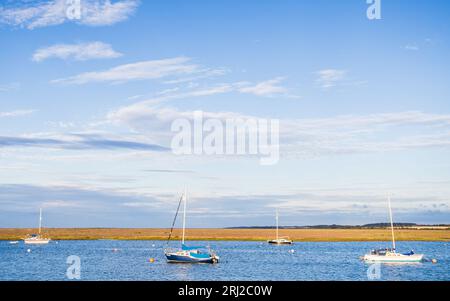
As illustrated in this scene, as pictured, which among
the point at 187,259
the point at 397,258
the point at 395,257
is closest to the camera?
the point at 187,259

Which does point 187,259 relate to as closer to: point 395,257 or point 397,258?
point 395,257

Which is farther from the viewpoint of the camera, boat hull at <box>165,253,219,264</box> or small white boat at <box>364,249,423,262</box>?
small white boat at <box>364,249,423,262</box>

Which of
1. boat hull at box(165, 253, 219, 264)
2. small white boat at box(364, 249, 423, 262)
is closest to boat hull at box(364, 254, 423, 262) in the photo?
small white boat at box(364, 249, 423, 262)

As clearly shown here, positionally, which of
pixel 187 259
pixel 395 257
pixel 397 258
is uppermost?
pixel 395 257

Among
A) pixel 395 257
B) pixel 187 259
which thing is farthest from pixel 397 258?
pixel 187 259

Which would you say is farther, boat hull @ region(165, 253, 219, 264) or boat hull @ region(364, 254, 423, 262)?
boat hull @ region(364, 254, 423, 262)

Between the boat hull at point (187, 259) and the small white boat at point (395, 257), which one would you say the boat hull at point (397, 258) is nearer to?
the small white boat at point (395, 257)

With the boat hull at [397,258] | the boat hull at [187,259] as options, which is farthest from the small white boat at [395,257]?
the boat hull at [187,259]

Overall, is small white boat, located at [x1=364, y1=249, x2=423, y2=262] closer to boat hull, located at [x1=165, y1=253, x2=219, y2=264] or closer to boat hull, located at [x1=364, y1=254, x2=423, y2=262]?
boat hull, located at [x1=364, y1=254, x2=423, y2=262]

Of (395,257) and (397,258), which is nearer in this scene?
(397,258)
